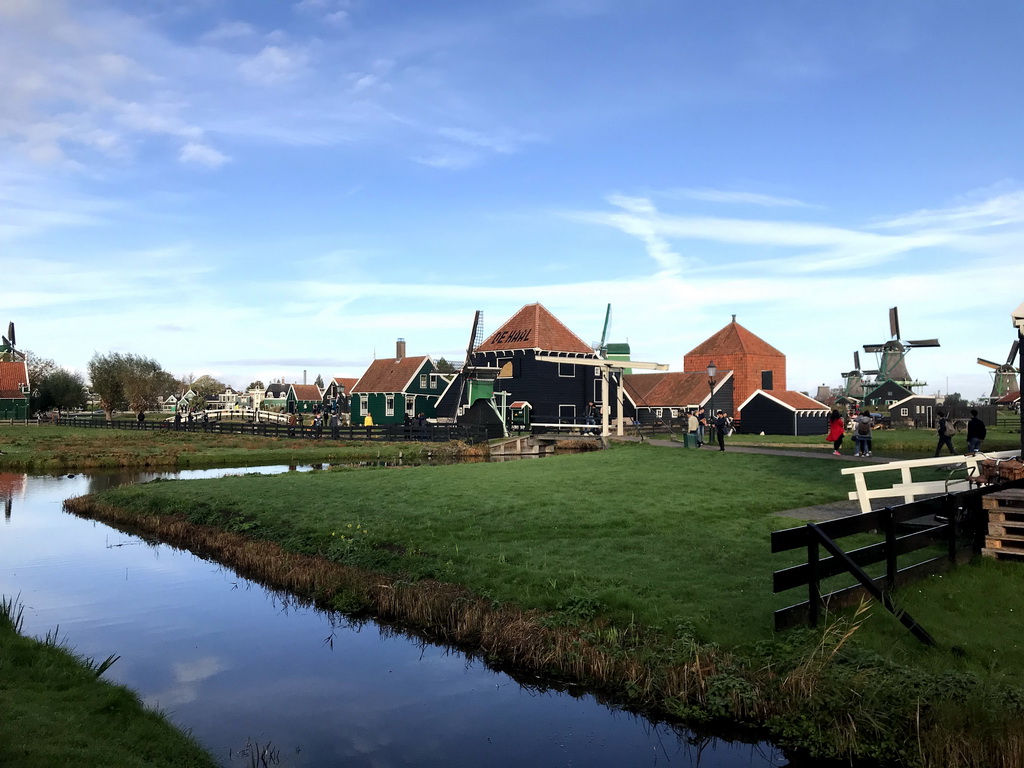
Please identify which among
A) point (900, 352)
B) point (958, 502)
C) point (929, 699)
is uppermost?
point (900, 352)

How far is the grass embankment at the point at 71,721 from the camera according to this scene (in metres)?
5.57

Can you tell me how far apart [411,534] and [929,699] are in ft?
31.1

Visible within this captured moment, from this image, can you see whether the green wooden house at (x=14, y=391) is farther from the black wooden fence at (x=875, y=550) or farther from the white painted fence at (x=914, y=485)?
the black wooden fence at (x=875, y=550)

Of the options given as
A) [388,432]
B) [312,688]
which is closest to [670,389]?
[388,432]

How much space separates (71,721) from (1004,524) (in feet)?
33.3

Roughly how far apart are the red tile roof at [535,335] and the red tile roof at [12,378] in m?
50.7

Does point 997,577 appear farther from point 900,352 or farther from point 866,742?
point 900,352

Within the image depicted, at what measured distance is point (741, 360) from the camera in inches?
2149

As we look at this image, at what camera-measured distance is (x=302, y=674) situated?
9477mm

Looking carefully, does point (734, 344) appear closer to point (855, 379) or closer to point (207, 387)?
point (855, 379)

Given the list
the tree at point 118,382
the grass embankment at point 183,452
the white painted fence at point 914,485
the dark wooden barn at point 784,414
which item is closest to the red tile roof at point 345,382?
the tree at point 118,382

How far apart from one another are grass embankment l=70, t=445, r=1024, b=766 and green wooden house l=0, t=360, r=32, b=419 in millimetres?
65956

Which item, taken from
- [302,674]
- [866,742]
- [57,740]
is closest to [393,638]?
[302,674]

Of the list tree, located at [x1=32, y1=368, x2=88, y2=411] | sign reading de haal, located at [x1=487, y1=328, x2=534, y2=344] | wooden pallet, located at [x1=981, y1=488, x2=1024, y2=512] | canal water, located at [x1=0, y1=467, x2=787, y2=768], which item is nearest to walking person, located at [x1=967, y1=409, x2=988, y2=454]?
wooden pallet, located at [x1=981, y1=488, x2=1024, y2=512]
